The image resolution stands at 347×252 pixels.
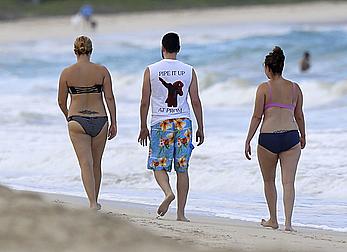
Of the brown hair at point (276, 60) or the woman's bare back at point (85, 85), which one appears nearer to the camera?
the brown hair at point (276, 60)

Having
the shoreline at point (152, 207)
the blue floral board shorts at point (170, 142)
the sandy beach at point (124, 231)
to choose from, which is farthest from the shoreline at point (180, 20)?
the blue floral board shorts at point (170, 142)

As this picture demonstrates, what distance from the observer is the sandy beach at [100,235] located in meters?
5.51

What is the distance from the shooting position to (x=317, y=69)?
3097cm

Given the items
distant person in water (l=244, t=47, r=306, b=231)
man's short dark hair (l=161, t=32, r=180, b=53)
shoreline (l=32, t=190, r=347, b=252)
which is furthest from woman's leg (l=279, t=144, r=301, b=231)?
man's short dark hair (l=161, t=32, r=180, b=53)

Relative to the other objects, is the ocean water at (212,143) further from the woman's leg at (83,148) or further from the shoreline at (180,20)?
the shoreline at (180,20)

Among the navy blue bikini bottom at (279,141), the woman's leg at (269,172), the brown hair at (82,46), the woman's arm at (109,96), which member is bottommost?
the woman's leg at (269,172)

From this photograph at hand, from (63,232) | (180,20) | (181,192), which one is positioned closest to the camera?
(63,232)

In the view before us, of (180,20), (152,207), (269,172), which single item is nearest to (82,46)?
(269,172)

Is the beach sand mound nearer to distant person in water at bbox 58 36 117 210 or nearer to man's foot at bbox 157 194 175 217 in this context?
distant person in water at bbox 58 36 117 210

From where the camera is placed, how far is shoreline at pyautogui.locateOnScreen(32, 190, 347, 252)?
6.81 m

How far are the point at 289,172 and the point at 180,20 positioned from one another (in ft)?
196

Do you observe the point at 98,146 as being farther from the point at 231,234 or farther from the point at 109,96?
the point at 231,234

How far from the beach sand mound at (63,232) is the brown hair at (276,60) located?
268 centimetres

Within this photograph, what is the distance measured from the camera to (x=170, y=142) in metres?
8.62
